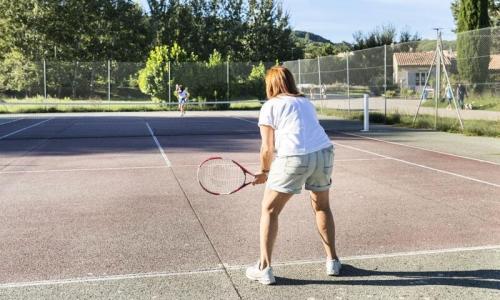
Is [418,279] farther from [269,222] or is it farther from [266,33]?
[266,33]

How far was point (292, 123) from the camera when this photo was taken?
14.5ft

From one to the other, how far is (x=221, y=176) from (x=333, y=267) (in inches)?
51.0

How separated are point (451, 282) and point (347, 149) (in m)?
9.55

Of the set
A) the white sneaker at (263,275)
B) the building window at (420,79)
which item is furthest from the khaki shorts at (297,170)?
the building window at (420,79)

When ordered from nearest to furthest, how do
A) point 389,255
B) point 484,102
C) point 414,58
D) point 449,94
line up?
point 389,255
point 484,102
point 449,94
point 414,58

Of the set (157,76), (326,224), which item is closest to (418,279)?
(326,224)

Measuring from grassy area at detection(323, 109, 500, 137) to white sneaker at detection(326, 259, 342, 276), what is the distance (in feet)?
43.7

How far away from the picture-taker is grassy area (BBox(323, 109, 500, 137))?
16938 mm

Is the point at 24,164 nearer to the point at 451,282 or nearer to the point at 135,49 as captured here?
the point at 451,282

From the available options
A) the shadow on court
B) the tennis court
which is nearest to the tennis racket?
the tennis court

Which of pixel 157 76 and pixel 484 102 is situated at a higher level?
pixel 157 76

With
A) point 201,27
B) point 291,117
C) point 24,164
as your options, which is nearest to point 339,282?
point 291,117

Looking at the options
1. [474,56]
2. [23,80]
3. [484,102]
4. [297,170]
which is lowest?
[297,170]

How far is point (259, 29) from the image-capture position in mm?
66688
